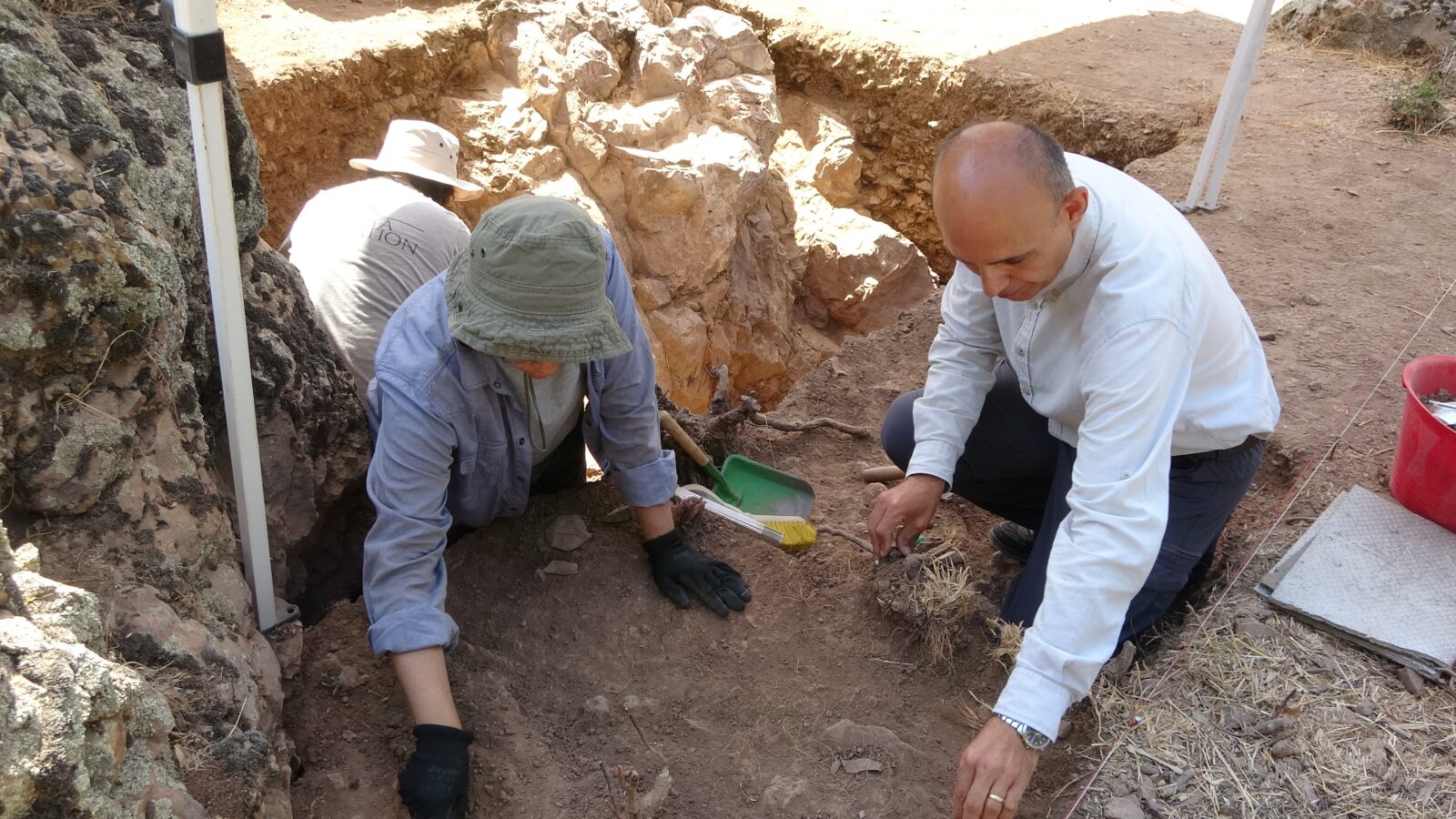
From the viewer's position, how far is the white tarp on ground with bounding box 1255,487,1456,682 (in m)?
2.31

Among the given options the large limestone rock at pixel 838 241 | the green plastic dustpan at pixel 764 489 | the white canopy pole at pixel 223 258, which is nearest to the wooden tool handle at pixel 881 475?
the green plastic dustpan at pixel 764 489

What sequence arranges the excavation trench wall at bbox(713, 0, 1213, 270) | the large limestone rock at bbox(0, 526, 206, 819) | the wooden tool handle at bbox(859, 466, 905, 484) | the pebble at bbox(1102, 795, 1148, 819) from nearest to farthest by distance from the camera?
the large limestone rock at bbox(0, 526, 206, 819) < the pebble at bbox(1102, 795, 1148, 819) < the wooden tool handle at bbox(859, 466, 905, 484) < the excavation trench wall at bbox(713, 0, 1213, 270)

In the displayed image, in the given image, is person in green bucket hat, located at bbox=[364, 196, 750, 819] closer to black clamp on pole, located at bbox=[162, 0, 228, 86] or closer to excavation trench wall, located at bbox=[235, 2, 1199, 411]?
black clamp on pole, located at bbox=[162, 0, 228, 86]

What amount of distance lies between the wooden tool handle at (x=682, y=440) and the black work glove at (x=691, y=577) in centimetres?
55

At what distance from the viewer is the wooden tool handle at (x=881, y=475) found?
353cm

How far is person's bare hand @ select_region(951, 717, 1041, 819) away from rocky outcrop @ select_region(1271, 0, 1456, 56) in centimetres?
669

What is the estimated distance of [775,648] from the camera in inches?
101

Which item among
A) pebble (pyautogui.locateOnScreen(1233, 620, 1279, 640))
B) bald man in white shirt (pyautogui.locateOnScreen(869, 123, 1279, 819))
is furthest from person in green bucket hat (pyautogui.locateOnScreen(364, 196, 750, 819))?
pebble (pyautogui.locateOnScreen(1233, 620, 1279, 640))

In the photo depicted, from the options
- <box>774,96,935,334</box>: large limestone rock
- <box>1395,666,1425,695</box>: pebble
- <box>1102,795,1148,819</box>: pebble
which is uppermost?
<box>1395,666,1425,695</box>: pebble

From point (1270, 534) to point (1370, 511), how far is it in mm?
266

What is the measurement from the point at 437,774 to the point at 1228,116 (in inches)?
169

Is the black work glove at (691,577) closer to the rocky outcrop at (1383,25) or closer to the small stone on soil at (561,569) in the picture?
the small stone on soil at (561,569)

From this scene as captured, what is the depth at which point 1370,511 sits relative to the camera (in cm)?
266

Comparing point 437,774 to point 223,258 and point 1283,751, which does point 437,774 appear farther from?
point 1283,751
